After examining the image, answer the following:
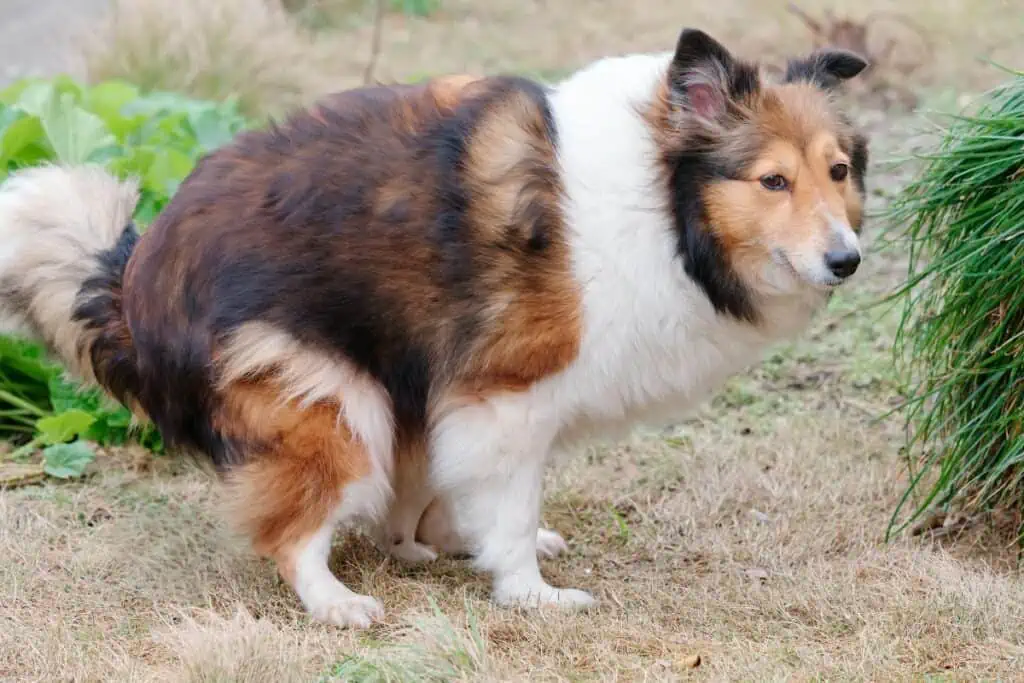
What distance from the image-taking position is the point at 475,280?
3996mm

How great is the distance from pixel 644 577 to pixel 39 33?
765cm

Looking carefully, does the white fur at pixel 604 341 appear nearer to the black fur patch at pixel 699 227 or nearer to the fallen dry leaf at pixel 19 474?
the black fur patch at pixel 699 227

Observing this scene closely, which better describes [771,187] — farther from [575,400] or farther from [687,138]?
[575,400]

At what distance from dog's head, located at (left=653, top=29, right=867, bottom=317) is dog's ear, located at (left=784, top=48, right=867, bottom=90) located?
0.40 ft

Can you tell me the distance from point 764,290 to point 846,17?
603 cm

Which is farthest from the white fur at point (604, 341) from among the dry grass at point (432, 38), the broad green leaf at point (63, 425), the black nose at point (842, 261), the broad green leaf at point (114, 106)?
the dry grass at point (432, 38)

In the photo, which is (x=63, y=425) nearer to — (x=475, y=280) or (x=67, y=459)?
(x=67, y=459)

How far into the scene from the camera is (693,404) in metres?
4.27

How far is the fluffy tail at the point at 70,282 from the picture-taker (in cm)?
429

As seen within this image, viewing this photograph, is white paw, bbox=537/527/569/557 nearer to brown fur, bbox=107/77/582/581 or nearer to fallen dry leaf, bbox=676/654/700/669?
brown fur, bbox=107/77/582/581

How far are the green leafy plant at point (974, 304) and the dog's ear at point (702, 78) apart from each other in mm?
860

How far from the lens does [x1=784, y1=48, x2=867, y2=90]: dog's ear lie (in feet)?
13.5

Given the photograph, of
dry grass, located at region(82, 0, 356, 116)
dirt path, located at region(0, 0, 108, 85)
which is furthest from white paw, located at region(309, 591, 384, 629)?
dirt path, located at region(0, 0, 108, 85)

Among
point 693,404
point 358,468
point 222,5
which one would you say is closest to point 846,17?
point 222,5
